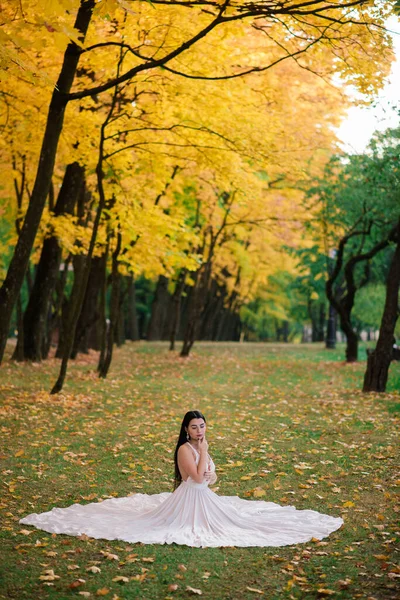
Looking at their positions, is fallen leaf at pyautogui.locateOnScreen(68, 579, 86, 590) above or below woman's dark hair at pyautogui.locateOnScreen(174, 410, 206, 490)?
below

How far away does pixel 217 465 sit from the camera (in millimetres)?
9930

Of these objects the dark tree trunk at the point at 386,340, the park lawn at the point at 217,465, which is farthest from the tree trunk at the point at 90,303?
the dark tree trunk at the point at 386,340

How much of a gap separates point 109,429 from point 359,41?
702 centimetres

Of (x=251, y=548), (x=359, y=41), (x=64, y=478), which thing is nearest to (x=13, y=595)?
(x=251, y=548)

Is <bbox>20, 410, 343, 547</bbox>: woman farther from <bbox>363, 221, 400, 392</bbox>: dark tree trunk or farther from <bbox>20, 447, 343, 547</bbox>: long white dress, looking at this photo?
<bbox>363, 221, 400, 392</bbox>: dark tree trunk

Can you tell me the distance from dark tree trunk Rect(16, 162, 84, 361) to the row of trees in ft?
0.11

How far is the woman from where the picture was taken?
668 cm

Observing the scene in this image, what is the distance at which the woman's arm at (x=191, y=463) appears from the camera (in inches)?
276

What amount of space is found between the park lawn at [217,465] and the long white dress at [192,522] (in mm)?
176

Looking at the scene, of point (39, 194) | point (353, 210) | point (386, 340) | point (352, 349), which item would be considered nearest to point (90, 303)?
point (353, 210)

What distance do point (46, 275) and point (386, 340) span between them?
28.1ft

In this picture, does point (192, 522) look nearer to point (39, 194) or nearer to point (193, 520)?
point (193, 520)

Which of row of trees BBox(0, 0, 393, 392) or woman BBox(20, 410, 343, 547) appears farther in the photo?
row of trees BBox(0, 0, 393, 392)

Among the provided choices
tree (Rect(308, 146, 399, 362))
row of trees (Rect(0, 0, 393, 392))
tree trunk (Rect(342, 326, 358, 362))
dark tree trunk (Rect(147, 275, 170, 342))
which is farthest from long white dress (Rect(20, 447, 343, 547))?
dark tree trunk (Rect(147, 275, 170, 342))
